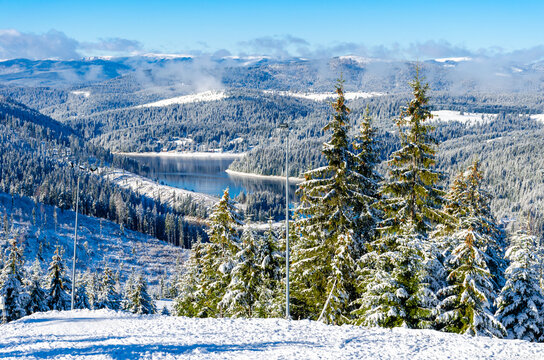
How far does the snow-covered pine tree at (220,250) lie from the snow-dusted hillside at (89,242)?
8113 cm

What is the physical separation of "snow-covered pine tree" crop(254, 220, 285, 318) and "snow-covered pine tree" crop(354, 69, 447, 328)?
6419mm

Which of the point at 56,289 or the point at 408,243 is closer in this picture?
the point at 408,243

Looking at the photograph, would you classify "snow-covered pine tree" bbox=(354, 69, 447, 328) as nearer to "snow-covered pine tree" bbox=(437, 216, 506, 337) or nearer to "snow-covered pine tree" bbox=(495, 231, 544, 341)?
"snow-covered pine tree" bbox=(437, 216, 506, 337)

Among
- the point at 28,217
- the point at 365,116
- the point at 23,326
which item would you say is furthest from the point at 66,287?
the point at 28,217

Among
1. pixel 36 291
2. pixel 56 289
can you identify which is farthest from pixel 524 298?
pixel 36 291

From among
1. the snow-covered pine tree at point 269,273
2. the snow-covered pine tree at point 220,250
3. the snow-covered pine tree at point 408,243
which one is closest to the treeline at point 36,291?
the snow-covered pine tree at point 220,250

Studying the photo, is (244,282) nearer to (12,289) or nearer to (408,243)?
(408,243)

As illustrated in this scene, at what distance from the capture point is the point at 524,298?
1992 centimetres

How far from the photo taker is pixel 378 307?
1725cm

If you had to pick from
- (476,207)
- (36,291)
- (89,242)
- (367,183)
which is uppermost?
(367,183)

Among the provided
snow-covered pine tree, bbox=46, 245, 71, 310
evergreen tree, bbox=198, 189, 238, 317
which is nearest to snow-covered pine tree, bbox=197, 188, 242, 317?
evergreen tree, bbox=198, 189, 238, 317

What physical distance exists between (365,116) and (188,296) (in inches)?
956

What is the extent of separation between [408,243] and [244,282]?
12245 millimetres

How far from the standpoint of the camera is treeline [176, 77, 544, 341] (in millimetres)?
17406
